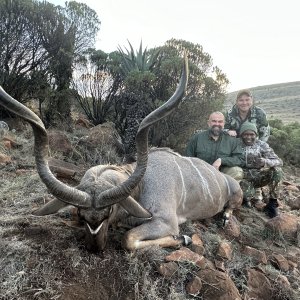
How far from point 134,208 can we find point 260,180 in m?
2.76

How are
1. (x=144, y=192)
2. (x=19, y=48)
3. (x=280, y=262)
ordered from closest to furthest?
(x=280, y=262)
(x=144, y=192)
(x=19, y=48)

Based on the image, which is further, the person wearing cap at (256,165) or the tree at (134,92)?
the tree at (134,92)

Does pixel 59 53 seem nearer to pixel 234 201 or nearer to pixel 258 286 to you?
pixel 234 201

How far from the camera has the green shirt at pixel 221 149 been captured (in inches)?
226

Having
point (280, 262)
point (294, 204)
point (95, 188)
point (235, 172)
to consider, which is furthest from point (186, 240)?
point (294, 204)

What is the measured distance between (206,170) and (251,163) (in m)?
1.13

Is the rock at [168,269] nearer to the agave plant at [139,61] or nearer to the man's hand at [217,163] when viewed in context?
the man's hand at [217,163]

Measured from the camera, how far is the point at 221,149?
18.9ft

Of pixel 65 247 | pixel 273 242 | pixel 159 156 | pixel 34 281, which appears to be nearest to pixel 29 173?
pixel 159 156

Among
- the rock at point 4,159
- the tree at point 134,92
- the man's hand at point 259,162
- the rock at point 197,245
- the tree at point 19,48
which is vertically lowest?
the rock at point 197,245

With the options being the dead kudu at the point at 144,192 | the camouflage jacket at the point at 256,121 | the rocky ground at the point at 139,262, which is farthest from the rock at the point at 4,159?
the camouflage jacket at the point at 256,121

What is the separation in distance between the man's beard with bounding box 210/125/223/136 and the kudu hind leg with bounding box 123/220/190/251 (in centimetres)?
212

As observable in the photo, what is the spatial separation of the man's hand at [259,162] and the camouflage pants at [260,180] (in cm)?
7

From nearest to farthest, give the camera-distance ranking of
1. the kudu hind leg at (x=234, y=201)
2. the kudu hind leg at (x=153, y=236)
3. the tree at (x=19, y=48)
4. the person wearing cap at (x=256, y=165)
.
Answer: the kudu hind leg at (x=153, y=236), the kudu hind leg at (x=234, y=201), the person wearing cap at (x=256, y=165), the tree at (x=19, y=48)
